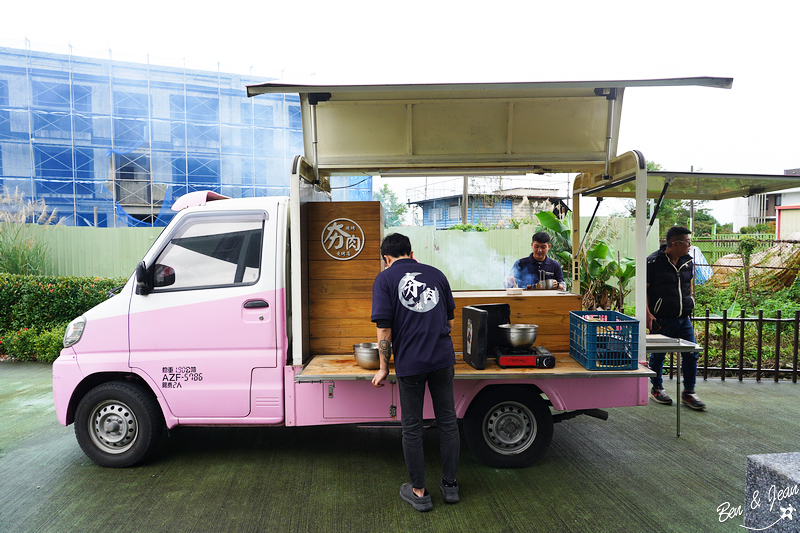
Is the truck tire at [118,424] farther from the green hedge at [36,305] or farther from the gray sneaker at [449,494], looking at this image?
the green hedge at [36,305]

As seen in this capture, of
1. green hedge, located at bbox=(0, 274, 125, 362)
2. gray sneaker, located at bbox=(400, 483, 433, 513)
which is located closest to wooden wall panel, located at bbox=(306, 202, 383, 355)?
gray sneaker, located at bbox=(400, 483, 433, 513)

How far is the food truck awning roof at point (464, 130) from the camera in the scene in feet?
14.8

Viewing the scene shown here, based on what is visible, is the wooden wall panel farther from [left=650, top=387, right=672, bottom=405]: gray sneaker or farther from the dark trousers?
[left=650, top=387, right=672, bottom=405]: gray sneaker

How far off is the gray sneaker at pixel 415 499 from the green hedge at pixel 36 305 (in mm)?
7538

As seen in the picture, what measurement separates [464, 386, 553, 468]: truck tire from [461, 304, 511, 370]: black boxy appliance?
33 centimetres

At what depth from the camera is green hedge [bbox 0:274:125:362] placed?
8.59 metres

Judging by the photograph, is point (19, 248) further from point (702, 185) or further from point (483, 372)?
point (702, 185)

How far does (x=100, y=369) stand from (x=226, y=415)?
1.12 meters

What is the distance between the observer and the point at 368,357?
3803 millimetres

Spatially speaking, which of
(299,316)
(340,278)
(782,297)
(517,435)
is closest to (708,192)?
(517,435)

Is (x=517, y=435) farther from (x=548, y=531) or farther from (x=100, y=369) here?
(x=100, y=369)

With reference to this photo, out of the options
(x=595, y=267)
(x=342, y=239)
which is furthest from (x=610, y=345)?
(x=595, y=267)

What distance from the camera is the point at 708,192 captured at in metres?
5.93

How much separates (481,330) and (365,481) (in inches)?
60.9
